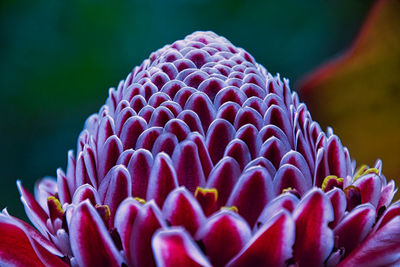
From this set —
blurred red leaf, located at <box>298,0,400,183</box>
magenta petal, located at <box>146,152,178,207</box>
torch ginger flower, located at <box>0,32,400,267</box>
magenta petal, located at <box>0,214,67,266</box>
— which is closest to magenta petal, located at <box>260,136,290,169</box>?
torch ginger flower, located at <box>0,32,400,267</box>

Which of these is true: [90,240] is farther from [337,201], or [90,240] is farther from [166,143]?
[337,201]

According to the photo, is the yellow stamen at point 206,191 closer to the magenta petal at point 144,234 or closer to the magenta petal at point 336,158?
the magenta petal at point 144,234

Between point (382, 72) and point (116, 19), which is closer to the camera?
point (382, 72)

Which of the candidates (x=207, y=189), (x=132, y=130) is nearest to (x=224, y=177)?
(x=207, y=189)

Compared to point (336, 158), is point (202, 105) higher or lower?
higher

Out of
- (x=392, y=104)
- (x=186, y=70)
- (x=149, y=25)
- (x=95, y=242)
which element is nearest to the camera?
(x=95, y=242)

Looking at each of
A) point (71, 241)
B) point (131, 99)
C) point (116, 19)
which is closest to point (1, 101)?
point (116, 19)

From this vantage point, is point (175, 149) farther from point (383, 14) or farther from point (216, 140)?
point (383, 14)
